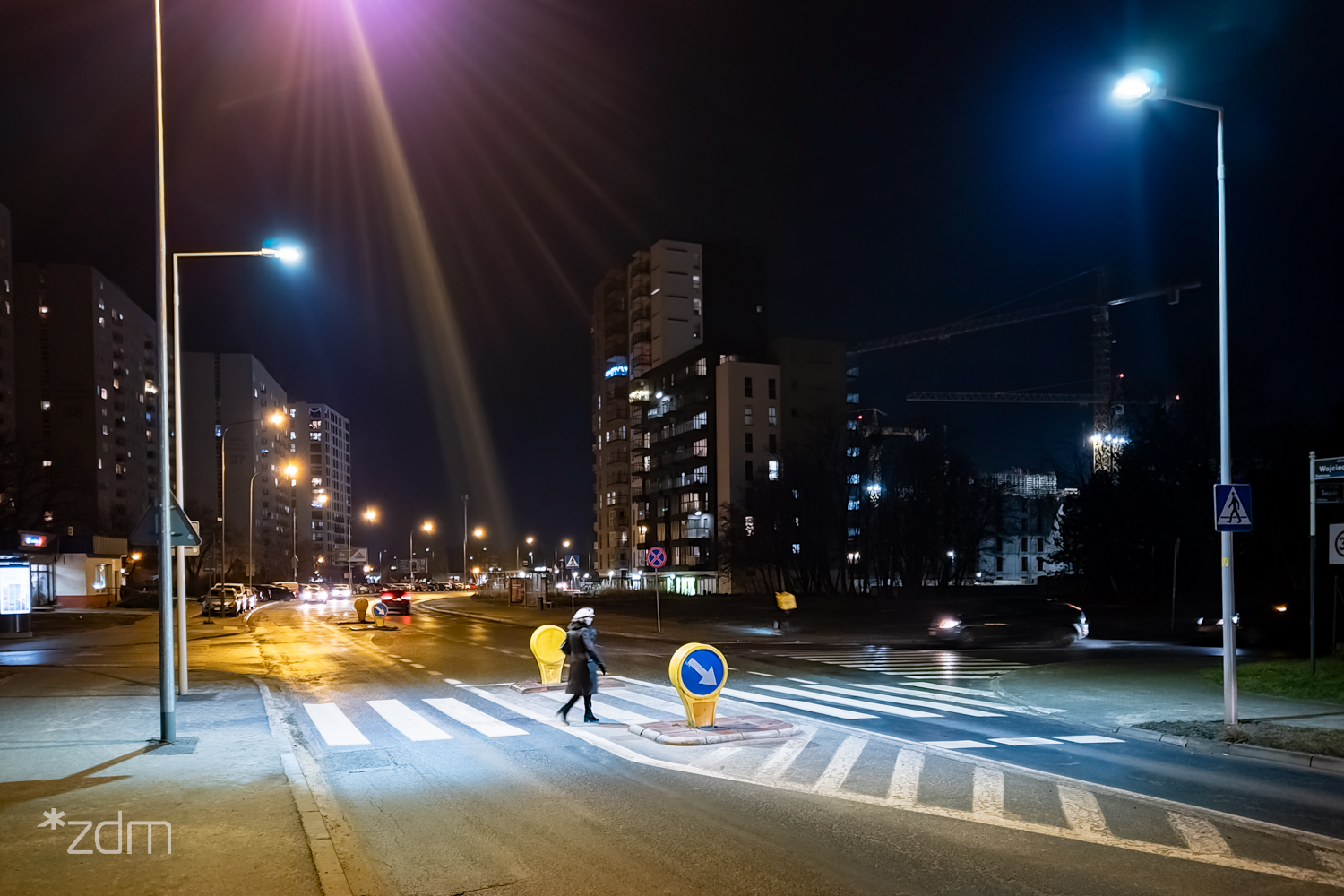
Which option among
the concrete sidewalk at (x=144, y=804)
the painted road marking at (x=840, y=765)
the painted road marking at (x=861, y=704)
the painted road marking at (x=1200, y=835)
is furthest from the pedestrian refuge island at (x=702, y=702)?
the painted road marking at (x=1200, y=835)

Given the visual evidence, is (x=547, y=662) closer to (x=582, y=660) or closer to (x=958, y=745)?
(x=582, y=660)

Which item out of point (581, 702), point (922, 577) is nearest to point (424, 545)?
point (922, 577)

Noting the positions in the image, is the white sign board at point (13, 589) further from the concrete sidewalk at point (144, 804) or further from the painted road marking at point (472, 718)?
the painted road marking at point (472, 718)

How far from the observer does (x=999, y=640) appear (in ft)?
91.4

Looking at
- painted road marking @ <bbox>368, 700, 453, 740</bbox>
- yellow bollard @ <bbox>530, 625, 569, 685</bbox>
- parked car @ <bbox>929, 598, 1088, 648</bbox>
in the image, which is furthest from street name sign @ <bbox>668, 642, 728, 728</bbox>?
parked car @ <bbox>929, 598, 1088, 648</bbox>

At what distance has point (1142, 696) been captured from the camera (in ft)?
52.7

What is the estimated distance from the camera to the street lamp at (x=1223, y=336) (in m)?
11.9

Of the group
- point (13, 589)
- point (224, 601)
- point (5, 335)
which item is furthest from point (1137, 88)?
point (5, 335)

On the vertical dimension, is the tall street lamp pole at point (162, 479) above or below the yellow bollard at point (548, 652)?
above

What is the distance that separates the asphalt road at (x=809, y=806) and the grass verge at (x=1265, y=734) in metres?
0.72

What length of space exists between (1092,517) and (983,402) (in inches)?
5317

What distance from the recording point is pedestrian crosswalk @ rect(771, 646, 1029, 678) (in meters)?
21.3

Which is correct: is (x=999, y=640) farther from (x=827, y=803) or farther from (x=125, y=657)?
(x=125, y=657)

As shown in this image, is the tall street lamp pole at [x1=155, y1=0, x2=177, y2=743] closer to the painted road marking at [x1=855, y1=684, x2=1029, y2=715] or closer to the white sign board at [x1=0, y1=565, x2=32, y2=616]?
the painted road marking at [x1=855, y1=684, x2=1029, y2=715]
